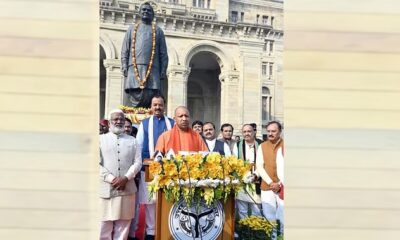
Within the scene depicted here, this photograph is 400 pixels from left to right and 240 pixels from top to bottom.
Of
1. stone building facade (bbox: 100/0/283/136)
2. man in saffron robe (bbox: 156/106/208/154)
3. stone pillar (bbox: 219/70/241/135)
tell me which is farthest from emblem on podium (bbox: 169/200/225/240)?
stone pillar (bbox: 219/70/241/135)

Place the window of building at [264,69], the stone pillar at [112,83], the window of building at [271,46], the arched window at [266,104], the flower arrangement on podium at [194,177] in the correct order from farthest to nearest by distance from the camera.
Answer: the window of building at [271,46] < the window of building at [264,69] < the arched window at [266,104] < the stone pillar at [112,83] < the flower arrangement on podium at [194,177]

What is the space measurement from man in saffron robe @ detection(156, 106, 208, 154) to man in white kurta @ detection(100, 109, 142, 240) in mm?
406

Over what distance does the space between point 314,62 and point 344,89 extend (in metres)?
0.22

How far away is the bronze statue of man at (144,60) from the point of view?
34.4ft

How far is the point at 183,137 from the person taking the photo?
6.77 m

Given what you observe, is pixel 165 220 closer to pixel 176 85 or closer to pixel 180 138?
pixel 180 138

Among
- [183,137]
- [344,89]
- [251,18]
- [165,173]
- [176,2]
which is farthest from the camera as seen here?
[251,18]

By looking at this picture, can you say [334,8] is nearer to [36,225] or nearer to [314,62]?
[314,62]

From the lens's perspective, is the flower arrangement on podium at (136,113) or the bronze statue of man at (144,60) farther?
the bronze statue of man at (144,60)

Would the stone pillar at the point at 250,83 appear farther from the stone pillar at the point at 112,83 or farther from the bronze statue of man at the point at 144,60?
the bronze statue of man at the point at 144,60

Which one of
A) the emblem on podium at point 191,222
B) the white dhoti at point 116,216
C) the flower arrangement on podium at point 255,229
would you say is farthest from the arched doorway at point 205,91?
the emblem on podium at point 191,222

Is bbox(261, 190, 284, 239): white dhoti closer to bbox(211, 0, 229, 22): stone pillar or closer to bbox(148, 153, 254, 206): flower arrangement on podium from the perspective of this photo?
bbox(148, 153, 254, 206): flower arrangement on podium

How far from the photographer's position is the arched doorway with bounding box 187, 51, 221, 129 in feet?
119

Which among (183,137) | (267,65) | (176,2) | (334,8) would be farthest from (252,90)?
(334,8)
